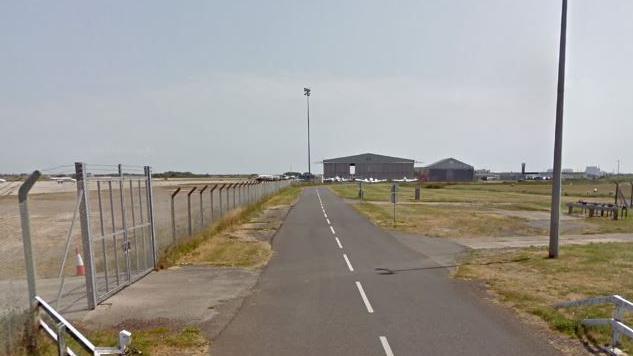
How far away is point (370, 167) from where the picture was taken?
14412 cm

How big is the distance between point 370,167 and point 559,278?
136 m

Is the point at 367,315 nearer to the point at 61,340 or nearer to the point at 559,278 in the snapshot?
the point at 61,340

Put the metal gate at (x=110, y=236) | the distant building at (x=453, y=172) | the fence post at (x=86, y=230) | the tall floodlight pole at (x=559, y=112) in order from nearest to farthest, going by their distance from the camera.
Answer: the fence post at (x=86, y=230), the metal gate at (x=110, y=236), the tall floodlight pole at (x=559, y=112), the distant building at (x=453, y=172)

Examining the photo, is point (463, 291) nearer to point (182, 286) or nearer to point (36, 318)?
point (182, 286)

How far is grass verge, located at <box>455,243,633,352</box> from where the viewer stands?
6.66 meters

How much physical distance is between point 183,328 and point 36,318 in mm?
2010

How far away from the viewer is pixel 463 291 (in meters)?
8.64

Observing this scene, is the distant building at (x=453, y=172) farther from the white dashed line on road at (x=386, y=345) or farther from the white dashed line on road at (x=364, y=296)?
the white dashed line on road at (x=386, y=345)

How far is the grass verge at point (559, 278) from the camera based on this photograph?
262 inches

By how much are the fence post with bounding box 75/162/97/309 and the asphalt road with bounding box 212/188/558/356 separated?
2790 mm

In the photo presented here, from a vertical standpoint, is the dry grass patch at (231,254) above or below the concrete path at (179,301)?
below

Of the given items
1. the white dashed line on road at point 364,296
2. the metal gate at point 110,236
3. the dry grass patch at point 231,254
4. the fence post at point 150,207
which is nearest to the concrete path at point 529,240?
the white dashed line on road at point 364,296

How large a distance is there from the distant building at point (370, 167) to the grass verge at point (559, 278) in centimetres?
13062

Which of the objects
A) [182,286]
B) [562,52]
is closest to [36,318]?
[182,286]
